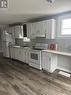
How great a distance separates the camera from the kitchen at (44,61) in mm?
2896

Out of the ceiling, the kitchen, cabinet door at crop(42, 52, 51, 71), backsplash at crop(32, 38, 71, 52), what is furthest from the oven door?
the ceiling

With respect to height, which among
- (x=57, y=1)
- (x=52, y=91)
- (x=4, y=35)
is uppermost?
(x=57, y=1)

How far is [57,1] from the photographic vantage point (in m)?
2.65

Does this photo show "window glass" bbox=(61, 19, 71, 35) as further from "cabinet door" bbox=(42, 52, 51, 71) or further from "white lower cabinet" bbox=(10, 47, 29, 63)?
"white lower cabinet" bbox=(10, 47, 29, 63)

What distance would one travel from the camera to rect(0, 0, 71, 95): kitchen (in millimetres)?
2896

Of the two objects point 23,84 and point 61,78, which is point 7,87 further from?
point 61,78

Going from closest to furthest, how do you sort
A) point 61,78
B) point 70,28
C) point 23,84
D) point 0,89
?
1. point 0,89
2. point 23,84
3. point 61,78
4. point 70,28

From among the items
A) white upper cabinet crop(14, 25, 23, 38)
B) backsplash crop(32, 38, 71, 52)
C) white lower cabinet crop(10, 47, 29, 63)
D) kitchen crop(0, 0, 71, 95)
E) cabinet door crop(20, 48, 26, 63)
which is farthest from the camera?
white upper cabinet crop(14, 25, 23, 38)

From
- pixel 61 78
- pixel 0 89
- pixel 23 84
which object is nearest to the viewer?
pixel 0 89

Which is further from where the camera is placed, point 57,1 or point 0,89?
point 0,89

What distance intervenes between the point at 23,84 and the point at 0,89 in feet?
2.17

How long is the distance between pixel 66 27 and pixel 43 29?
938 millimetres

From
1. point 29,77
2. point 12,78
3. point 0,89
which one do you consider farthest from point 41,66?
point 0,89

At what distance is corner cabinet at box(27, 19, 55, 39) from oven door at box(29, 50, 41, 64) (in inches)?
30.2
